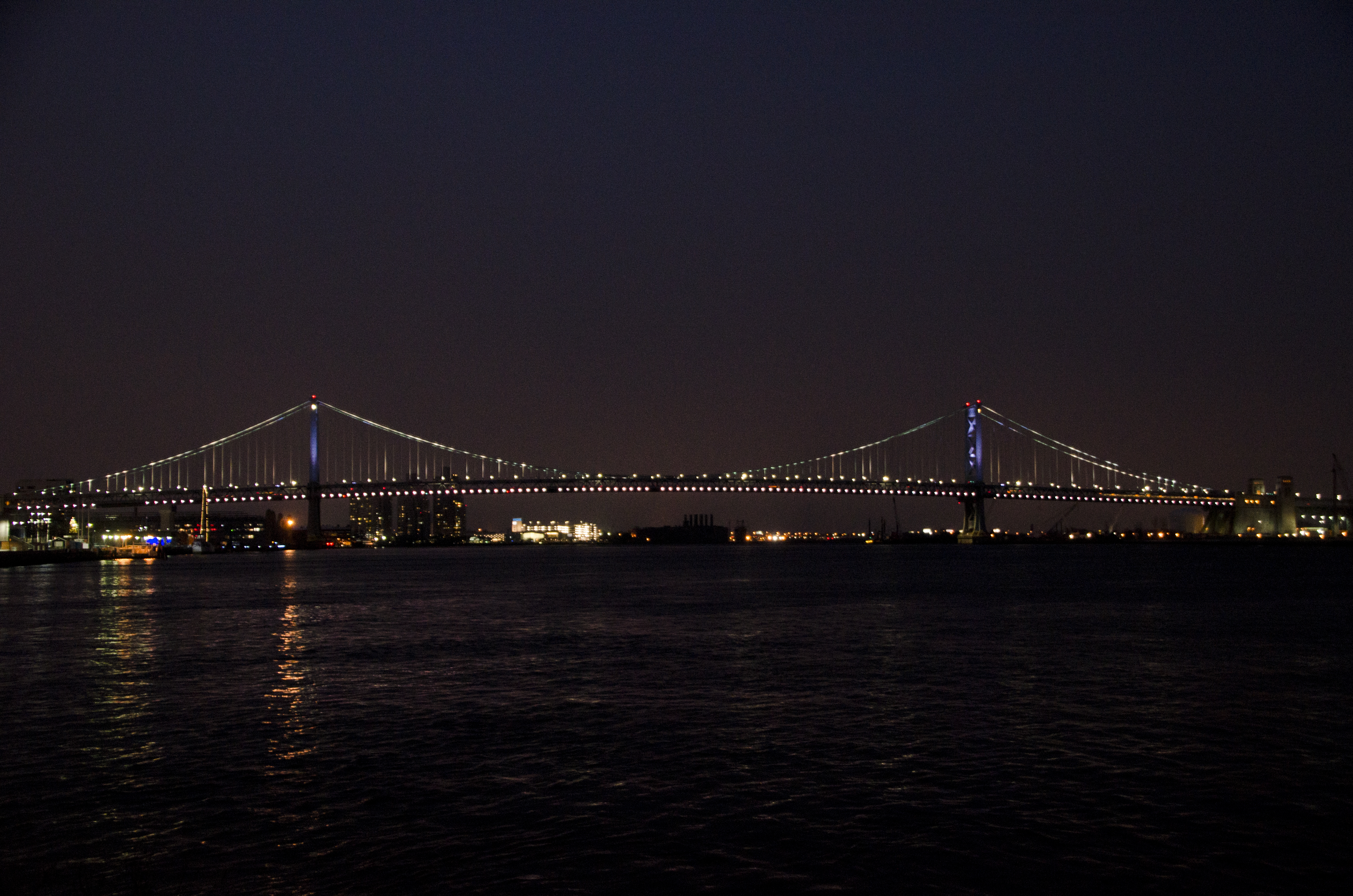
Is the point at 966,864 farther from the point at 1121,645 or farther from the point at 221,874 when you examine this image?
the point at 1121,645

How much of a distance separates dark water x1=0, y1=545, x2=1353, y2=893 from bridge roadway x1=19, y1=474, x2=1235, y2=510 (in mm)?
71486

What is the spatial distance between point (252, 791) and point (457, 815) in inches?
92.2

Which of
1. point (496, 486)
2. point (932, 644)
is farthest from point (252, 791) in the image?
point (496, 486)

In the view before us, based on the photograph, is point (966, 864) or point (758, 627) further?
point (758, 627)

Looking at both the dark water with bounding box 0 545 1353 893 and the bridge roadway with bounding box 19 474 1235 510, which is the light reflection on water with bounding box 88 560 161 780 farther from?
the bridge roadway with bounding box 19 474 1235 510

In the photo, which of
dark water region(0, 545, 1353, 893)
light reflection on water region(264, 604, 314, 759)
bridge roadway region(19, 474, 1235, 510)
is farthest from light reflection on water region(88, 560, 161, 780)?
bridge roadway region(19, 474, 1235, 510)

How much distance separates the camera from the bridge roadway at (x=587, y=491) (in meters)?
100

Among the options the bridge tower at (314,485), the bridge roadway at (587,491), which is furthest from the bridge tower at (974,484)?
the bridge tower at (314,485)

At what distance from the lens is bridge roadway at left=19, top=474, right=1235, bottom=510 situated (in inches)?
3944

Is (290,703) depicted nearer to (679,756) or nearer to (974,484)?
(679,756)

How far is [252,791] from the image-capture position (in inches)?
423

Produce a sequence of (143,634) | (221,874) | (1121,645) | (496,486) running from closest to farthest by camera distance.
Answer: (221,874) → (1121,645) → (143,634) → (496,486)

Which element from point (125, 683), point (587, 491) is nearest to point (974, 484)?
point (587, 491)

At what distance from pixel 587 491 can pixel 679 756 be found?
9137 cm
